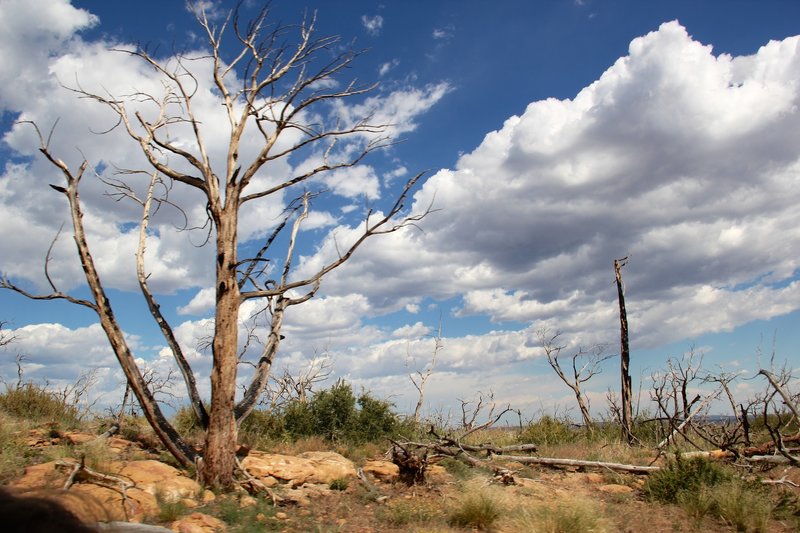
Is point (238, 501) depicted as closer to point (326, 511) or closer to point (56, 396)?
point (326, 511)

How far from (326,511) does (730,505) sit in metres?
6.55

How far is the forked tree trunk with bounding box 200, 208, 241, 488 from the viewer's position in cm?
943

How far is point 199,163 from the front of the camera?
11312 millimetres

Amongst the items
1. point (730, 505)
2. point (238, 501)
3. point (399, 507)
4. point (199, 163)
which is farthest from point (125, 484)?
point (730, 505)

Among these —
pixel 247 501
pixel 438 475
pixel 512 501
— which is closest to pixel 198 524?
pixel 247 501

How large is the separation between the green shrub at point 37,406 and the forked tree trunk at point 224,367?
5288 millimetres

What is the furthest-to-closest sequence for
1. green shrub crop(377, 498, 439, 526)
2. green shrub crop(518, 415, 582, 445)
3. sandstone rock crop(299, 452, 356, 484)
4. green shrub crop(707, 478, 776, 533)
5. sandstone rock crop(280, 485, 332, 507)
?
1. green shrub crop(518, 415, 582, 445)
2. sandstone rock crop(299, 452, 356, 484)
3. sandstone rock crop(280, 485, 332, 507)
4. green shrub crop(377, 498, 439, 526)
5. green shrub crop(707, 478, 776, 533)

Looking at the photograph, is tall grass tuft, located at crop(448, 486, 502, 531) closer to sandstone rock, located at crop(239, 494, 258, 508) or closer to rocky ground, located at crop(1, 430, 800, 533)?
rocky ground, located at crop(1, 430, 800, 533)

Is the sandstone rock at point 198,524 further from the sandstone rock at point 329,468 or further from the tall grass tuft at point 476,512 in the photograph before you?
the tall grass tuft at point 476,512

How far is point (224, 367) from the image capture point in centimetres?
995

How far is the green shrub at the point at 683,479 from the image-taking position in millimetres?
9865

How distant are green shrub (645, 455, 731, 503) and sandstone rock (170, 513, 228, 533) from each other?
767 cm

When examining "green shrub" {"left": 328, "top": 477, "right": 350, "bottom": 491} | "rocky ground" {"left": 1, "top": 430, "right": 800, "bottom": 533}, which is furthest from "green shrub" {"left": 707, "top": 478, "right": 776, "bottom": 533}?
"green shrub" {"left": 328, "top": 477, "right": 350, "bottom": 491}

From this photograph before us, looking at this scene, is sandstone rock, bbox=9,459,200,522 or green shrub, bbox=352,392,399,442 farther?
green shrub, bbox=352,392,399,442
